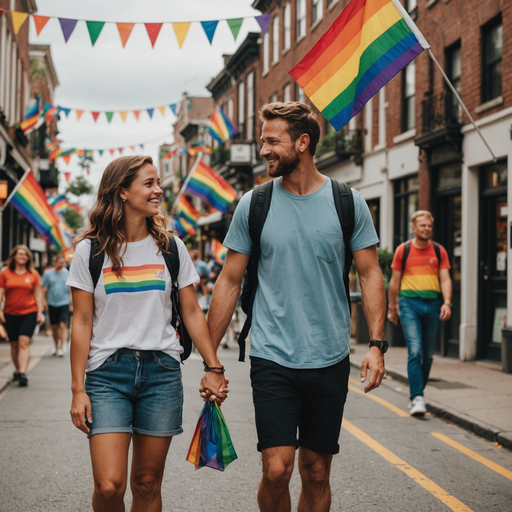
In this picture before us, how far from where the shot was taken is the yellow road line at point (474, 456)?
234 inches

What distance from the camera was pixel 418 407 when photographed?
8.09 meters

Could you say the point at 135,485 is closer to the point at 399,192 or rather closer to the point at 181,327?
the point at 181,327

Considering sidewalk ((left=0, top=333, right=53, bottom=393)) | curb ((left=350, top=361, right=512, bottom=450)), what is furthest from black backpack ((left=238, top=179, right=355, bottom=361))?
sidewalk ((left=0, top=333, right=53, bottom=393))

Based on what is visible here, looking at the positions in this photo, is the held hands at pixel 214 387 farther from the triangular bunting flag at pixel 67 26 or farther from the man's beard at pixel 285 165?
the triangular bunting flag at pixel 67 26

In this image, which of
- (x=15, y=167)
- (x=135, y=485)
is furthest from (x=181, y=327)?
(x=15, y=167)

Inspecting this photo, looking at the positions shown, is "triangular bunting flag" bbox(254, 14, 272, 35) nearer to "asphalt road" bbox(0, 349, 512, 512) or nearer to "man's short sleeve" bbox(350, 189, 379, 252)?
"asphalt road" bbox(0, 349, 512, 512)

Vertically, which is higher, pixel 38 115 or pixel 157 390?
pixel 38 115

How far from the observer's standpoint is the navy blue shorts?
3584 millimetres

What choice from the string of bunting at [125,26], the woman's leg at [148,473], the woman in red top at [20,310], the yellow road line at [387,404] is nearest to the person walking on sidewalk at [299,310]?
the woman's leg at [148,473]

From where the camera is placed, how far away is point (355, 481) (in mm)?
5562

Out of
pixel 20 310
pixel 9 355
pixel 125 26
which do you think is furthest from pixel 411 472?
pixel 9 355

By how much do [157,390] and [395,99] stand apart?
1578 cm

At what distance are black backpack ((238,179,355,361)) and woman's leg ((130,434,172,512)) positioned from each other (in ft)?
2.24

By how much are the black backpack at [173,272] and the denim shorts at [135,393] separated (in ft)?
0.69
